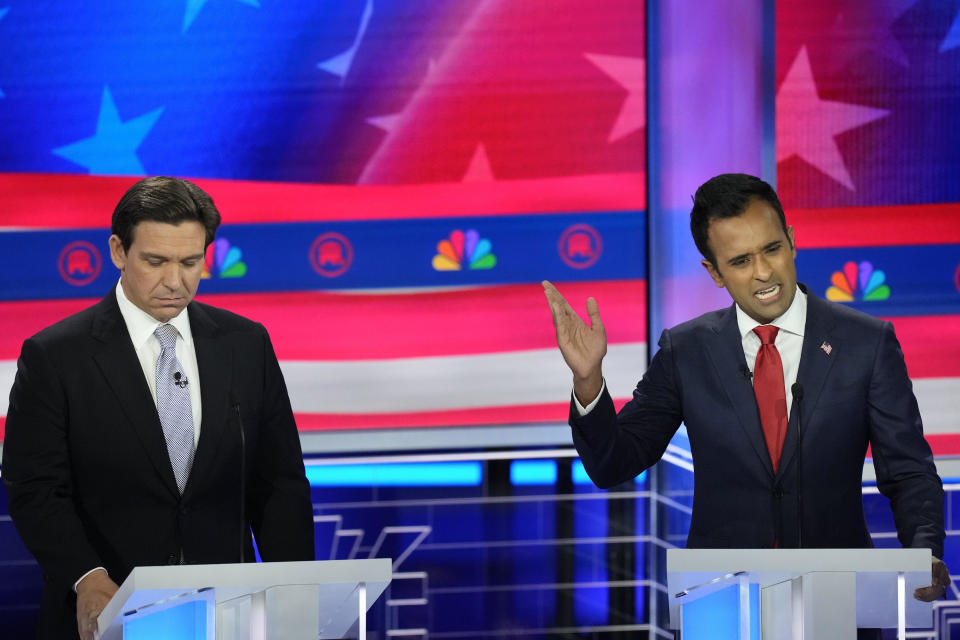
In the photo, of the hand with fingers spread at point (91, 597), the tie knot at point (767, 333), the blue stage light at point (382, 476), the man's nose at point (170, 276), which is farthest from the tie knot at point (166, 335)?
the blue stage light at point (382, 476)

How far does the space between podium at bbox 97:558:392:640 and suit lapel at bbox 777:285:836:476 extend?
109 centimetres

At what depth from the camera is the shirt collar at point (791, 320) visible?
285 centimetres

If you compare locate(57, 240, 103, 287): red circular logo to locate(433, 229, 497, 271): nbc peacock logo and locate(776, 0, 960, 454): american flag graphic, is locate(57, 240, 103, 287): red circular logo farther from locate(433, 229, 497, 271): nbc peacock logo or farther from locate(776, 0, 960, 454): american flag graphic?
locate(776, 0, 960, 454): american flag graphic

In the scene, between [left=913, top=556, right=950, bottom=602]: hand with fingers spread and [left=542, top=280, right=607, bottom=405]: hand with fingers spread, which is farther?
[left=542, top=280, right=607, bottom=405]: hand with fingers spread

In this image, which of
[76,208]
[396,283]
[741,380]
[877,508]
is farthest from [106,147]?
[877,508]

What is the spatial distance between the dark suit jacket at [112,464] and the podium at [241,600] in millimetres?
680

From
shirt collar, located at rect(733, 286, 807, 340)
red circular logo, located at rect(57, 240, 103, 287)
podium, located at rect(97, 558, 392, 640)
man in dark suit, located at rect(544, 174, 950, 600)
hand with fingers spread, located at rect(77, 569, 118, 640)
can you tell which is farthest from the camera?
red circular logo, located at rect(57, 240, 103, 287)

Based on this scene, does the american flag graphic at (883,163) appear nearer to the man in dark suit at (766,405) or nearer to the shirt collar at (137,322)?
the man in dark suit at (766,405)

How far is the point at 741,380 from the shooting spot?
2.82 meters

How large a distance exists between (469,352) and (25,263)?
153 centimetres

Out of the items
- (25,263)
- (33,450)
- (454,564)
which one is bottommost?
(454,564)

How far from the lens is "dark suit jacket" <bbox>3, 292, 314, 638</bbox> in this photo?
2.64 metres

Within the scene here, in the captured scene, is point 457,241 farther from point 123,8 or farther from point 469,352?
point 123,8

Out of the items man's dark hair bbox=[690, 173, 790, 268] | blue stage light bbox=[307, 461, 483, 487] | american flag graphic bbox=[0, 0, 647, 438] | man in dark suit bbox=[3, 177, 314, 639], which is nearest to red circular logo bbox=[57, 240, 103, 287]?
american flag graphic bbox=[0, 0, 647, 438]
